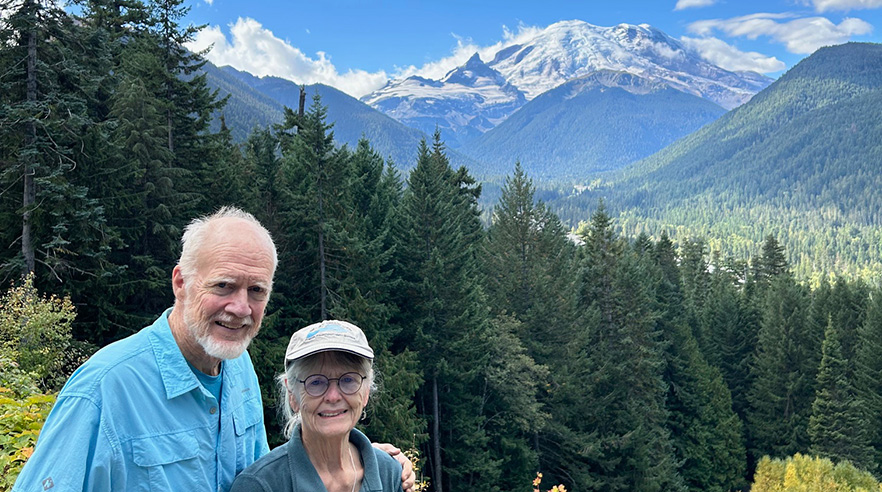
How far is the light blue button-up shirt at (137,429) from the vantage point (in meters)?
2.32

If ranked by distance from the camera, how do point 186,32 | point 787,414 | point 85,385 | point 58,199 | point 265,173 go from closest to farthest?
point 85,385
point 58,199
point 186,32
point 265,173
point 787,414

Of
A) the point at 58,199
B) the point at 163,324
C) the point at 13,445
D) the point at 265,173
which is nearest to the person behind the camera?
the point at 163,324

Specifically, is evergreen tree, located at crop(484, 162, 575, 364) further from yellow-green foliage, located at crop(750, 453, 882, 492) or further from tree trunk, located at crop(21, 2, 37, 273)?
tree trunk, located at crop(21, 2, 37, 273)

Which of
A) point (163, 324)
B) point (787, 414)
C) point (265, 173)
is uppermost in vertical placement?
point (265, 173)

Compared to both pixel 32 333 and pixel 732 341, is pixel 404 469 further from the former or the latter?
pixel 732 341

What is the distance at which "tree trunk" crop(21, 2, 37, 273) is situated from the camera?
1336cm

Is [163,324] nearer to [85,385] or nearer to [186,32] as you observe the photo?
[85,385]

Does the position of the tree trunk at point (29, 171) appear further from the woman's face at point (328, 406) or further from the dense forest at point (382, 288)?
the woman's face at point (328, 406)

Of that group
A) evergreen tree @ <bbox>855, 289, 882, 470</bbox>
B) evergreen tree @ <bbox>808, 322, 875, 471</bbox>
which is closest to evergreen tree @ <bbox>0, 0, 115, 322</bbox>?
evergreen tree @ <bbox>808, 322, 875, 471</bbox>

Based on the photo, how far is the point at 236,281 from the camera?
2869mm

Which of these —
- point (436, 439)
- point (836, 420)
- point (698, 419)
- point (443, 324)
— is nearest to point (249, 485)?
point (443, 324)

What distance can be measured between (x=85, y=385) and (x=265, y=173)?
19103 mm

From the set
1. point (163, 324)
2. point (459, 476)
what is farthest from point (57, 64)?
point (459, 476)

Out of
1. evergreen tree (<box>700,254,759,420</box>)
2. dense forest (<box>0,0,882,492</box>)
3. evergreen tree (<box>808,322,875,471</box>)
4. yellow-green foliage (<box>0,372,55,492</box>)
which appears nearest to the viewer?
yellow-green foliage (<box>0,372,55,492</box>)
